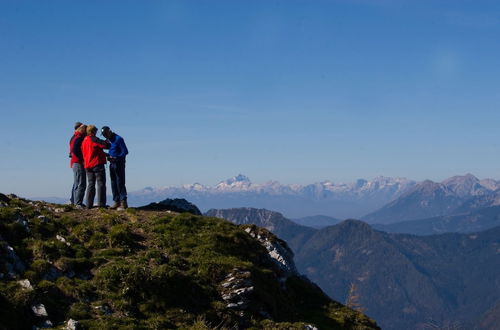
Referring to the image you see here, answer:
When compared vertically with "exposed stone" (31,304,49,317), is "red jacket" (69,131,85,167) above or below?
above

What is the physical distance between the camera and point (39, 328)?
15.2 metres

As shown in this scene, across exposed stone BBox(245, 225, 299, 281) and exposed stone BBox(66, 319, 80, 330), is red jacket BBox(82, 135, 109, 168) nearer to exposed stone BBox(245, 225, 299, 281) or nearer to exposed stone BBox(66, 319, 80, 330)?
exposed stone BBox(245, 225, 299, 281)

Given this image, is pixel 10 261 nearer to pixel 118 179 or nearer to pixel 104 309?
pixel 104 309

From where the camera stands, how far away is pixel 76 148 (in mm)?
29391

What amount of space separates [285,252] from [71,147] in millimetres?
15620

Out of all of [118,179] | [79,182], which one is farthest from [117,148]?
[79,182]

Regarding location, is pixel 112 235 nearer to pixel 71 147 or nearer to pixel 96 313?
pixel 96 313

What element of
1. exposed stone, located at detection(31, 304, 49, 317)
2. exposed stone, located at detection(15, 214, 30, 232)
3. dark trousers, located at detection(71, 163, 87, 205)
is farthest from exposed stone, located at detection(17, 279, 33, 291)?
dark trousers, located at detection(71, 163, 87, 205)

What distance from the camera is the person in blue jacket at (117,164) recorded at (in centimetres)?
2859

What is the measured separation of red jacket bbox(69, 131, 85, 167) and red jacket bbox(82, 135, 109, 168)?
1.08 m

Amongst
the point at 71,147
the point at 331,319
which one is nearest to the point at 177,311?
the point at 331,319

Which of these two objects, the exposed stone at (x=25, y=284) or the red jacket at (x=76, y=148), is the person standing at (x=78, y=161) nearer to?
the red jacket at (x=76, y=148)

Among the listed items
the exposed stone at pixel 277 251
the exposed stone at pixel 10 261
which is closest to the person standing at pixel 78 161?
the exposed stone at pixel 10 261

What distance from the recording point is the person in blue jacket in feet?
93.8
